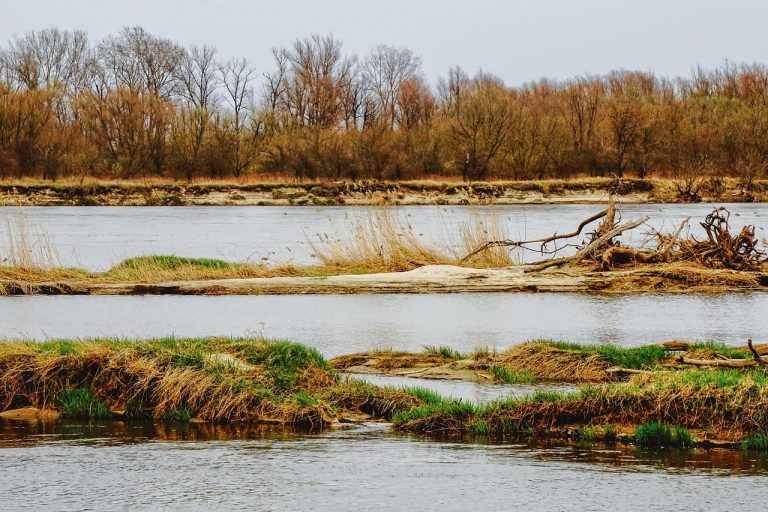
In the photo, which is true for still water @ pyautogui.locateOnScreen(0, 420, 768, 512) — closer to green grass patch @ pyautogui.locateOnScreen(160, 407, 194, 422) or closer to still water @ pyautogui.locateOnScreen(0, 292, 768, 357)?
green grass patch @ pyautogui.locateOnScreen(160, 407, 194, 422)

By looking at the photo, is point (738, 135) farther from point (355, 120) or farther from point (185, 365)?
point (185, 365)

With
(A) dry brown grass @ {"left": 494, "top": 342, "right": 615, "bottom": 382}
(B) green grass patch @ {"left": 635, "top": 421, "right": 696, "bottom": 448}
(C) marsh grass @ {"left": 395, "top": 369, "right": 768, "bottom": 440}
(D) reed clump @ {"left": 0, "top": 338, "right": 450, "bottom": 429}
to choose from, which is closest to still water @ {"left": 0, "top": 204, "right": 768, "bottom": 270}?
(A) dry brown grass @ {"left": 494, "top": 342, "right": 615, "bottom": 382}

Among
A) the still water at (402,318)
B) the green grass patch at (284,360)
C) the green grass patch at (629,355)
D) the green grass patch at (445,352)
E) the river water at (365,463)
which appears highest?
the green grass patch at (284,360)

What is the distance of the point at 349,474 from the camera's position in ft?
26.2

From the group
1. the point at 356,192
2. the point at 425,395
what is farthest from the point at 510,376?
the point at 356,192

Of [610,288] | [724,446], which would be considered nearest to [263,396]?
[724,446]

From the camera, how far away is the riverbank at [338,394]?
29.6 ft

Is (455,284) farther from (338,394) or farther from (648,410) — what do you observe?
(648,410)

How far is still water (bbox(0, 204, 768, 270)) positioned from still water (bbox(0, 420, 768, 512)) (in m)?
14.2

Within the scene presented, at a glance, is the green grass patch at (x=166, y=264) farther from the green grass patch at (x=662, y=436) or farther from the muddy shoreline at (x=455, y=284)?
the green grass patch at (x=662, y=436)

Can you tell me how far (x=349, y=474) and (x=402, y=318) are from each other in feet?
31.8

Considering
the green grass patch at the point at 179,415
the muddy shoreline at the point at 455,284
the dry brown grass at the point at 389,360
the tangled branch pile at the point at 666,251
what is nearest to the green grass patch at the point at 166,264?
the muddy shoreline at the point at 455,284

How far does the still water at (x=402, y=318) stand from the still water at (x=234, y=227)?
3.93 meters

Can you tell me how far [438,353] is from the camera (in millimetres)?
12828
